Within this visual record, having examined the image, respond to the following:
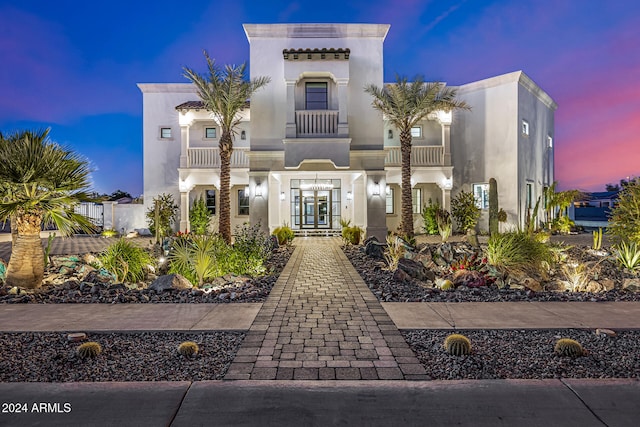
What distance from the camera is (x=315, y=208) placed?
19.8 meters

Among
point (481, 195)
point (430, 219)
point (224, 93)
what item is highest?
point (224, 93)

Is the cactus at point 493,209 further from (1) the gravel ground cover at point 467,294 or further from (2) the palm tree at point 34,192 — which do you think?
(2) the palm tree at point 34,192

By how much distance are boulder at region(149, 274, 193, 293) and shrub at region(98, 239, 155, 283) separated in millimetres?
1244

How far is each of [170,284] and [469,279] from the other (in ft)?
19.1

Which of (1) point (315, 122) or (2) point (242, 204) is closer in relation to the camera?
(1) point (315, 122)

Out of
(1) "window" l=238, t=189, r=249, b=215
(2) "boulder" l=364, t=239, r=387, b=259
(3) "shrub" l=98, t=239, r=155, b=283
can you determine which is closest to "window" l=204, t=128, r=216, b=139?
(1) "window" l=238, t=189, r=249, b=215

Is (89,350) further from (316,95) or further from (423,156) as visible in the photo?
(423,156)

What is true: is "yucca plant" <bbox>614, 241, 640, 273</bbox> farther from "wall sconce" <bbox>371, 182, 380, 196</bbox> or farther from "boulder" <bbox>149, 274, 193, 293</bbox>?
"boulder" <bbox>149, 274, 193, 293</bbox>

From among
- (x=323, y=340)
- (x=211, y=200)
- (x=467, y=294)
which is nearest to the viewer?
(x=323, y=340)

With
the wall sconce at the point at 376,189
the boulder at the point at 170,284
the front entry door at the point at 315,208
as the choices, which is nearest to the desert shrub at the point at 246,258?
the boulder at the point at 170,284

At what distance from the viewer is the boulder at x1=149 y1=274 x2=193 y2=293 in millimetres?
7020

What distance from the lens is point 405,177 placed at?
594 inches

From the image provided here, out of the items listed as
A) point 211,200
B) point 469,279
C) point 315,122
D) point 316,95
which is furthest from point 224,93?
point 469,279

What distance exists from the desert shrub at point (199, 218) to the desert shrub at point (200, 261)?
10.3 meters
